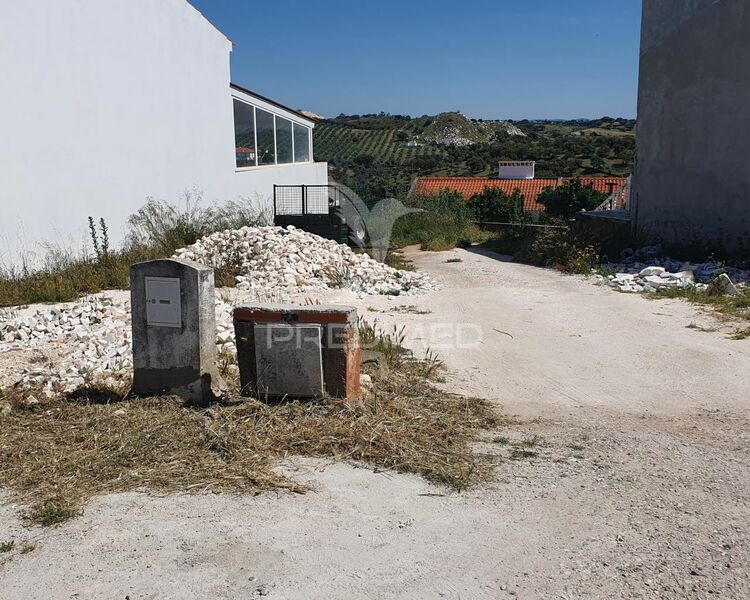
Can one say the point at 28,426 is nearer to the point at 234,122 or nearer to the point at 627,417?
the point at 627,417

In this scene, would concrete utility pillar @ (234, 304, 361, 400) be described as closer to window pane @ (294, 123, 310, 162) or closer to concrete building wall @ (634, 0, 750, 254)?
concrete building wall @ (634, 0, 750, 254)

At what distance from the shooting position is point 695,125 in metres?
14.4

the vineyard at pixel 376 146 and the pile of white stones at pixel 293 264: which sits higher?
the vineyard at pixel 376 146

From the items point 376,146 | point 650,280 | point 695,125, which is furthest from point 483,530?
point 376,146

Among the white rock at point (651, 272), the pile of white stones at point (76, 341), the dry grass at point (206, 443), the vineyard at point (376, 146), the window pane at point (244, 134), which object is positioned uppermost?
the vineyard at point (376, 146)

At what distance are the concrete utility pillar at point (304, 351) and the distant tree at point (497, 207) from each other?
32.9 metres

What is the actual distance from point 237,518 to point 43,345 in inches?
168

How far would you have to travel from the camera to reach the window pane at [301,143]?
22.8 metres

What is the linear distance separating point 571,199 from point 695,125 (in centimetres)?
2941

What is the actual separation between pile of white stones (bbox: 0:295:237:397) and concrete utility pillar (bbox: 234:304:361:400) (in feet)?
4.88

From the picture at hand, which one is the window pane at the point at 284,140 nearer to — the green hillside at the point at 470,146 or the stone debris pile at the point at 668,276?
the stone debris pile at the point at 668,276

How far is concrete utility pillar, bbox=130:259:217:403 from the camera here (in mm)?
5527

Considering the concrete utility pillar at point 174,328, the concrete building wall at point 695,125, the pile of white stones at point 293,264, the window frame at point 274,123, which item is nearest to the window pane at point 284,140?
the window frame at point 274,123

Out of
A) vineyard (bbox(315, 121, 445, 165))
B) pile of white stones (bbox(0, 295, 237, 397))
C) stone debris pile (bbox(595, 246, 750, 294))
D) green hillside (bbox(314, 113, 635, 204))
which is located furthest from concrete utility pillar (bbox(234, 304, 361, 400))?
green hillside (bbox(314, 113, 635, 204))
